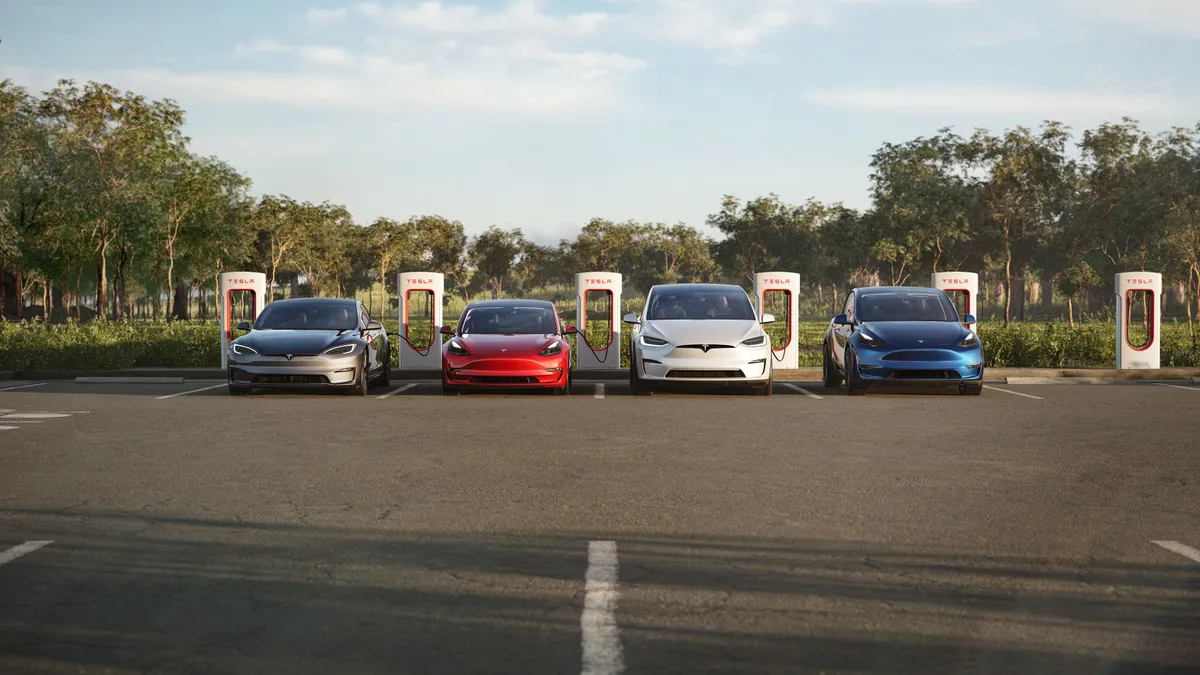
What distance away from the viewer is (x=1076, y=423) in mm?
13430

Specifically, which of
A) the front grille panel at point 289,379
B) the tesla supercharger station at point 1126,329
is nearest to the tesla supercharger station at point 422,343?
the front grille panel at point 289,379

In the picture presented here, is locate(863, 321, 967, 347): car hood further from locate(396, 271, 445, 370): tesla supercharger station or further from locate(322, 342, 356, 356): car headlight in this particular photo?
locate(396, 271, 445, 370): tesla supercharger station

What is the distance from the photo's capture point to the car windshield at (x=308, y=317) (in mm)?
17953

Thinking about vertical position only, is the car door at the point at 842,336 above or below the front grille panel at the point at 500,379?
above

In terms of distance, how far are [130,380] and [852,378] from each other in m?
12.6

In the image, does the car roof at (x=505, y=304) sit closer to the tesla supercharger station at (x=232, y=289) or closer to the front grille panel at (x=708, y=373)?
the front grille panel at (x=708, y=373)

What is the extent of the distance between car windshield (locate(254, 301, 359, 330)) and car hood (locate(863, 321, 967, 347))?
773 centimetres

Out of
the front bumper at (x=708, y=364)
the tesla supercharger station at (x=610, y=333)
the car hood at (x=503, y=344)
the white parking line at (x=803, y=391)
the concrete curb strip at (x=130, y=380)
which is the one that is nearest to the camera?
the front bumper at (x=708, y=364)

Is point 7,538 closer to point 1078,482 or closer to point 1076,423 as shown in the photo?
point 1078,482

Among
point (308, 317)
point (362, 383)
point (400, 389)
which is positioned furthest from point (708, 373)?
point (308, 317)

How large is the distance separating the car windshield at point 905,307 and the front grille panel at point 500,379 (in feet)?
16.5

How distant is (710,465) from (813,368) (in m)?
13.0

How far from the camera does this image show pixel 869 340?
17.0 m

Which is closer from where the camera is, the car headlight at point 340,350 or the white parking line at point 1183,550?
the white parking line at point 1183,550
